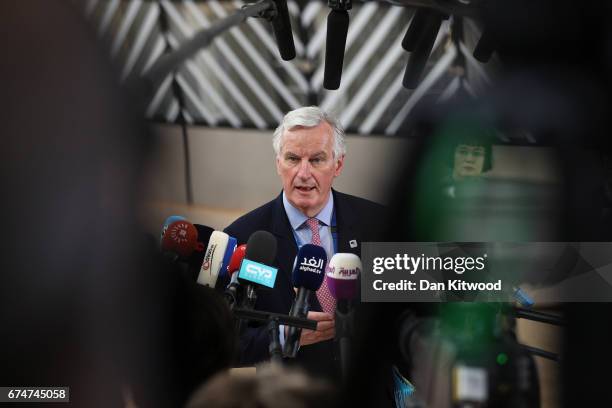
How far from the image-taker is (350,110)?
2619 millimetres

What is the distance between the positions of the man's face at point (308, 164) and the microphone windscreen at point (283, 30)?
12.5 inches

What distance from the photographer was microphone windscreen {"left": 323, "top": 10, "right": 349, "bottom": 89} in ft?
7.86

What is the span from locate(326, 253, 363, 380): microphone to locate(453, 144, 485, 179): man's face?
19.7 inches

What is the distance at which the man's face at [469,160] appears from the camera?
2441 mm

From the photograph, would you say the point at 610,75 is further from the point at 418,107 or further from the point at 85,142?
the point at 85,142

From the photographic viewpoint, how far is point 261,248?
2410 mm

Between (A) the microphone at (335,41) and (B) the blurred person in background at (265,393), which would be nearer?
(B) the blurred person in background at (265,393)

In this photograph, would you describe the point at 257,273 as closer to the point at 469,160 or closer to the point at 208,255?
the point at 208,255

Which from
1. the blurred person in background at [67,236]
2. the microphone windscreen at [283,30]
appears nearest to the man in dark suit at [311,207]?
the microphone windscreen at [283,30]

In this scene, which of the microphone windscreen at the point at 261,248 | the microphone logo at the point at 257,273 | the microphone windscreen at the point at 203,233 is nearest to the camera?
the microphone logo at the point at 257,273

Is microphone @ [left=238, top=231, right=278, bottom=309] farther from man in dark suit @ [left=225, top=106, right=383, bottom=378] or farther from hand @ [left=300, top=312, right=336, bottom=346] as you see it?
hand @ [left=300, top=312, right=336, bottom=346]

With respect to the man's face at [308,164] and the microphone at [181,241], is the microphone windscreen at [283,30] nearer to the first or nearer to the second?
the man's face at [308,164]

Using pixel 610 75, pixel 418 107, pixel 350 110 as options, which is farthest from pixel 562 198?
pixel 350 110

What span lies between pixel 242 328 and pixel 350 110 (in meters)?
0.92
